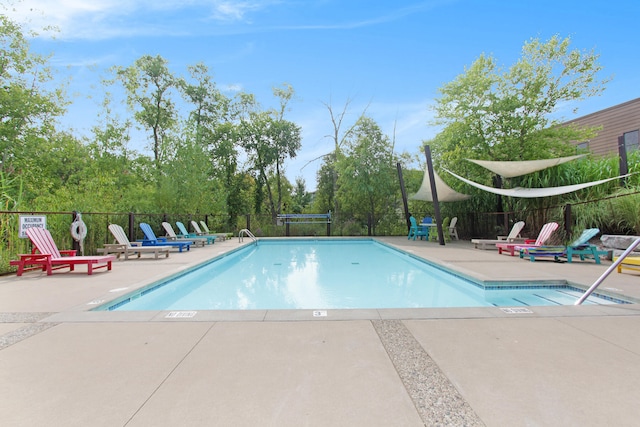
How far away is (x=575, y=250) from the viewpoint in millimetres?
→ 7059

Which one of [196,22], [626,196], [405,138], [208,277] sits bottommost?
[208,277]

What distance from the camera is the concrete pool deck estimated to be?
1701 millimetres

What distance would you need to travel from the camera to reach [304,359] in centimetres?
236

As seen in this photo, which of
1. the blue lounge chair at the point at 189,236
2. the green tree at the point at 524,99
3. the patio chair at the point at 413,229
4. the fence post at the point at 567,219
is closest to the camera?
the fence post at the point at 567,219

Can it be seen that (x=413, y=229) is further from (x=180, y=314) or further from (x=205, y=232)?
(x=180, y=314)

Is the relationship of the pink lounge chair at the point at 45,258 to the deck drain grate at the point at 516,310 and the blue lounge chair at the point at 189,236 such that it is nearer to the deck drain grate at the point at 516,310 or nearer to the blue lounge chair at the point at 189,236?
the blue lounge chair at the point at 189,236

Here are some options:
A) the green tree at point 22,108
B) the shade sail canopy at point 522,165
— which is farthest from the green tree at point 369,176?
the green tree at point 22,108

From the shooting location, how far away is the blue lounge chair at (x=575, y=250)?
22.8 feet

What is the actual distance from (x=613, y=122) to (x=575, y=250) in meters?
15.2

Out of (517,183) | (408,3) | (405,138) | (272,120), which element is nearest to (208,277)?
(408,3)

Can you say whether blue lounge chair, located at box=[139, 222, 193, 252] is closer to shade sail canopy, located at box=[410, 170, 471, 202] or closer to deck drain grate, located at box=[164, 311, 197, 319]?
deck drain grate, located at box=[164, 311, 197, 319]

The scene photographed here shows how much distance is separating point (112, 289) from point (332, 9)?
28.8 feet

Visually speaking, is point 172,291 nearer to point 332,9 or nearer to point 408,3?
point 332,9

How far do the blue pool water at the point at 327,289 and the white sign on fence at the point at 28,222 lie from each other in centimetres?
258
